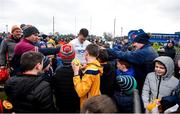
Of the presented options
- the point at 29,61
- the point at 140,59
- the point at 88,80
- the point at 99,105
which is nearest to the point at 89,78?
the point at 88,80

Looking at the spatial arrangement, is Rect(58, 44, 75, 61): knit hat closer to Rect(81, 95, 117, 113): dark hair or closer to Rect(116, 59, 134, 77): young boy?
Rect(116, 59, 134, 77): young boy

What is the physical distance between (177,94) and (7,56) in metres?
4.09

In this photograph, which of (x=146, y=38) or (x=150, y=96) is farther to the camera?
(x=146, y=38)

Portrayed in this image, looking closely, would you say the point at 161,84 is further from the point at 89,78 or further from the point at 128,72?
the point at 89,78

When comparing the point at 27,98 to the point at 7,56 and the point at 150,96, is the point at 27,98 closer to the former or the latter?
the point at 150,96

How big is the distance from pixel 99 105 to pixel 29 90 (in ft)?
4.27

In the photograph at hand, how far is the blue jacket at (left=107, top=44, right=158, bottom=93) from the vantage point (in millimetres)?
4922

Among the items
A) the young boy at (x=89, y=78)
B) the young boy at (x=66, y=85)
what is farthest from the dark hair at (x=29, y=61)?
the young boy at (x=66, y=85)

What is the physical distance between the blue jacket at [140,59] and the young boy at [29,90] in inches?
70.7

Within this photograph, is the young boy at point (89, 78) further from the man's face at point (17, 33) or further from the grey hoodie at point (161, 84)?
the man's face at point (17, 33)

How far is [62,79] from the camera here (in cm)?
428

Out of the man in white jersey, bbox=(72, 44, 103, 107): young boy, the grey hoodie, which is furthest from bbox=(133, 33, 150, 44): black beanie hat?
the man in white jersey

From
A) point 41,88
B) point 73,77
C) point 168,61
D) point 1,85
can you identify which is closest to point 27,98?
point 41,88

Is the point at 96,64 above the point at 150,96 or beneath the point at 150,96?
above
